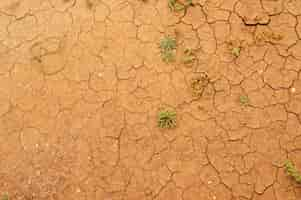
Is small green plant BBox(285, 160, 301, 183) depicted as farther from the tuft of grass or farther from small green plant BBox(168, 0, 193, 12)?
small green plant BBox(168, 0, 193, 12)

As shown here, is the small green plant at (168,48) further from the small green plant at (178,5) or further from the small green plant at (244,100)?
the small green plant at (244,100)

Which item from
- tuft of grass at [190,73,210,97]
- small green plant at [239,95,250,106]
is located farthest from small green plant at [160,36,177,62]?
small green plant at [239,95,250,106]

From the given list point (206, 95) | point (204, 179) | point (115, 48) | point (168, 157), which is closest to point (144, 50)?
point (115, 48)


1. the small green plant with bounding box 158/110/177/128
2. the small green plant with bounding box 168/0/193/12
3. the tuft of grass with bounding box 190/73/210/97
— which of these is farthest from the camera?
the small green plant with bounding box 168/0/193/12

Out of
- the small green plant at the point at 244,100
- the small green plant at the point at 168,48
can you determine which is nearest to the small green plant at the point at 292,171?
the small green plant at the point at 244,100

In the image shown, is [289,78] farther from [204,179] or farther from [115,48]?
[115,48]

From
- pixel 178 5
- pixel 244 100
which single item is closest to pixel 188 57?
pixel 178 5
